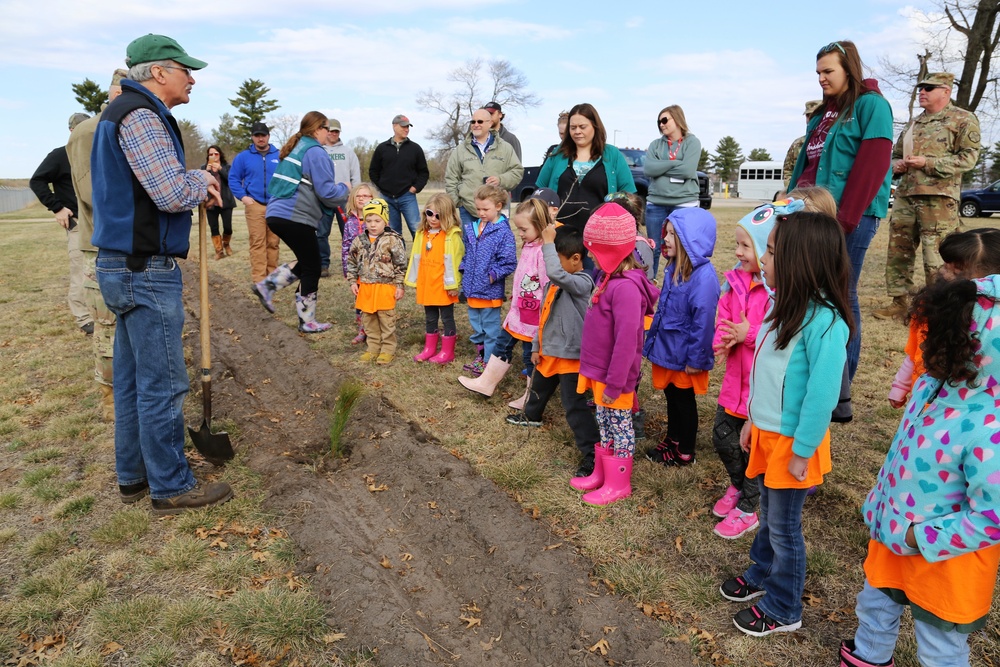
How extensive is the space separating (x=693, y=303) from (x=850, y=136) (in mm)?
1485

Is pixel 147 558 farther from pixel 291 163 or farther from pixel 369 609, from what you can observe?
pixel 291 163

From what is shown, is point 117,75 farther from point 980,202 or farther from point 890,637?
point 980,202

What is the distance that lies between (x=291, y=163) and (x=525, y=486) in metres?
4.83

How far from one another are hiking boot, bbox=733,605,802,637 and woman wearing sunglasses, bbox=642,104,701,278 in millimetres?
4669

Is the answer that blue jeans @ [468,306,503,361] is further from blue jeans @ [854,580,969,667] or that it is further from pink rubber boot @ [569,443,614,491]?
blue jeans @ [854,580,969,667]

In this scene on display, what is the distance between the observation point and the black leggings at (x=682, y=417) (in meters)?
4.17

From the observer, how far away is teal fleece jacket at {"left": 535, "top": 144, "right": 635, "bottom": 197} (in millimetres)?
5646

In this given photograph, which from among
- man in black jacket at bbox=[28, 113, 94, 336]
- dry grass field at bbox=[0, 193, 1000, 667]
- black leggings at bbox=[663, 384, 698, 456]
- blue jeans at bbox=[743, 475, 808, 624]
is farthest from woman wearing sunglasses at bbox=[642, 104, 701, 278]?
man in black jacket at bbox=[28, 113, 94, 336]

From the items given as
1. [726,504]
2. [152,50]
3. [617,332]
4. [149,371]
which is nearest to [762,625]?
[726,504]

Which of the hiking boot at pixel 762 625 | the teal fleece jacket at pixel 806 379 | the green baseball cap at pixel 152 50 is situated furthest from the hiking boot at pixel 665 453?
the green baseball cap at pixel 152 50

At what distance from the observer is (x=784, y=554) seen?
2.71 meters

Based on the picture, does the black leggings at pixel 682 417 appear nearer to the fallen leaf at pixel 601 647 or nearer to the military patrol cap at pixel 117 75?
the fallen leaf at pixel 601 647

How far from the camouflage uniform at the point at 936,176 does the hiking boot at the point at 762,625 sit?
5.10 m

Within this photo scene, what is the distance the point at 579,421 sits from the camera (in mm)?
4289
